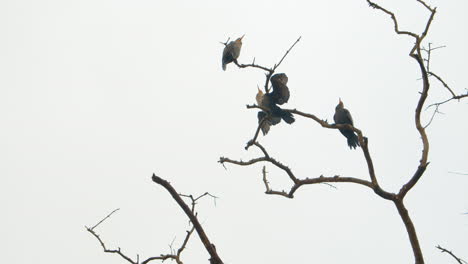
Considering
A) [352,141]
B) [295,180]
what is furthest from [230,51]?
[295,180]

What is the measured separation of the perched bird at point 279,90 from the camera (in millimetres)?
6141

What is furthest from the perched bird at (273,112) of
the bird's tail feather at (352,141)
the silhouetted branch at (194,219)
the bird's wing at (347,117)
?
the silhouetted branch at (194,219)

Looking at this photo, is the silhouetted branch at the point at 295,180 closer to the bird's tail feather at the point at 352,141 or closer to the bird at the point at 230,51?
the bird's tail feather at the point at 352,141

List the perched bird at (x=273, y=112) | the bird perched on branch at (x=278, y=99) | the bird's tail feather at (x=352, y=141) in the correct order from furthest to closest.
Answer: the bird's tail feather at (x=352, y=141), the bird perched on branch at (x=278, y=99), the perched bird at (x=273, y=112)

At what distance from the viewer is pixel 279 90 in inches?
243

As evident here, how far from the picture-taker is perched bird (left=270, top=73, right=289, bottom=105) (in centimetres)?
614

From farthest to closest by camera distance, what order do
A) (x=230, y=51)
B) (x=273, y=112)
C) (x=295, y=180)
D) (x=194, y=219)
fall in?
(x=230, y=51) → (x=273, y=112) → (x=295, y=180) → (x=194, y=219)

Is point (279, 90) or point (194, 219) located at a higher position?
point (279, 90)

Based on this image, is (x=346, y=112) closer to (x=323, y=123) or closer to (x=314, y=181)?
(x=323, y=123)

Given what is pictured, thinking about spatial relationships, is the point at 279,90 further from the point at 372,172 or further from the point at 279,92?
the point at 372,172

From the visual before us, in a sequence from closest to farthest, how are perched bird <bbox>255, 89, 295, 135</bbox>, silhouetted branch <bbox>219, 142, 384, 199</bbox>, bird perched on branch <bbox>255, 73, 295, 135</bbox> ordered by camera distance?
silhouetted branch <bbox>219, 142, 384, 199</bbox>
perched bird <bbox>255, 89, 295, 135</bbox>
bird perched on branch <bbox>255, 73, 295, 135</bbox>

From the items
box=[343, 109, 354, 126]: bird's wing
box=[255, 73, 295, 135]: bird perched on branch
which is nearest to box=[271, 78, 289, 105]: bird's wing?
box=[255, 73, 295, 135]: bird perched on branch

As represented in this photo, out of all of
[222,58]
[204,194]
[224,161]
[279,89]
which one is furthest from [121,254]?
[222,58]

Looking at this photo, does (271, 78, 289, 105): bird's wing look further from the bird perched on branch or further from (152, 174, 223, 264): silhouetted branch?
(152, 174, 223, 264): silhouetted branch
